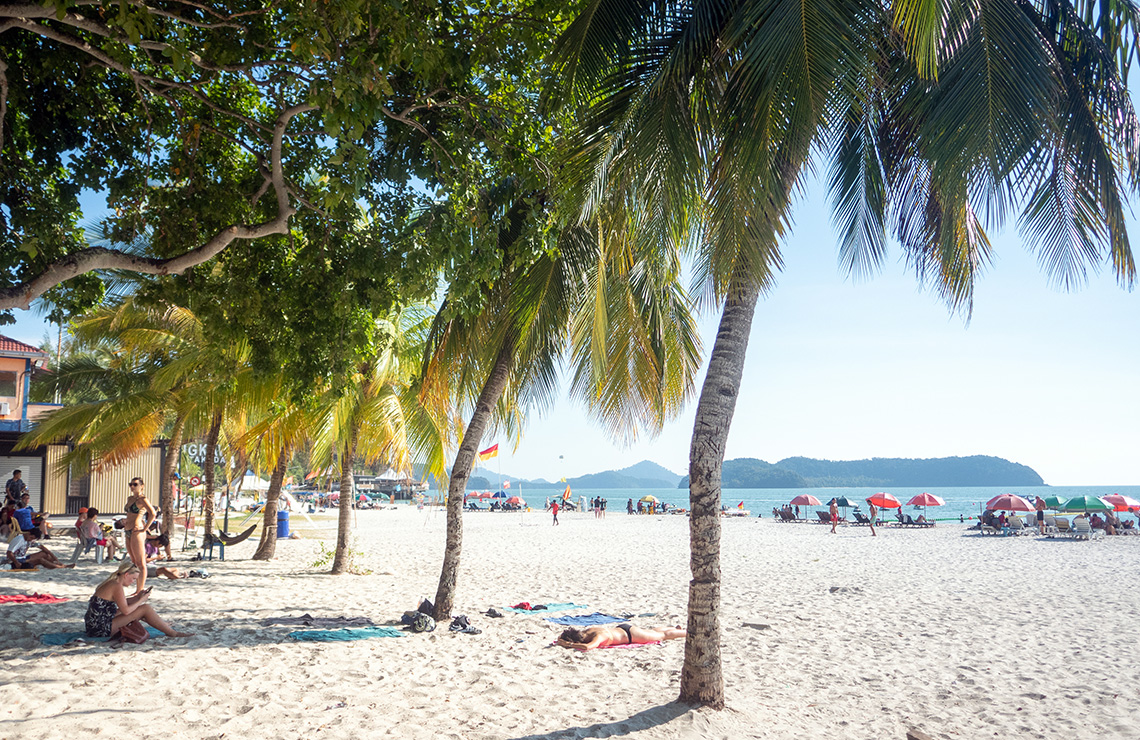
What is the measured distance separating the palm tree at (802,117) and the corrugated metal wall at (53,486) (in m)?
25.3

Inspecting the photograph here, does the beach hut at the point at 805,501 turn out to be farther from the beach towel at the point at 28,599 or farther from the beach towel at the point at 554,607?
the beach towel at the point at 28,599

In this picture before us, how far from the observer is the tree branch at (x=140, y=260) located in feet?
14.9

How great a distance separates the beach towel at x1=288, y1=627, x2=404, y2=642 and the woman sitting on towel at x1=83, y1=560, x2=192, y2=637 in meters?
1.43

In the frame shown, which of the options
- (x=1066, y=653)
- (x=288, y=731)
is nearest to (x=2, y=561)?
(x=288, y=731)

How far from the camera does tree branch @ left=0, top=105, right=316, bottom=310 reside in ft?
14.9

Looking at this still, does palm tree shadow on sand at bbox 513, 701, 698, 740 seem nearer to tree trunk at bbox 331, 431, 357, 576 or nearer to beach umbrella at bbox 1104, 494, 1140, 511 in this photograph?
tree trunk at bbox 331, 431, 357, 576

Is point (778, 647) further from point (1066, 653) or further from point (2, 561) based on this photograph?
point (2, 561)

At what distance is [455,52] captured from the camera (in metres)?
5.68

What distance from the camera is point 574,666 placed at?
6.58 m

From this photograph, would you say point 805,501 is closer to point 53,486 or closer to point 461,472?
point 461,472

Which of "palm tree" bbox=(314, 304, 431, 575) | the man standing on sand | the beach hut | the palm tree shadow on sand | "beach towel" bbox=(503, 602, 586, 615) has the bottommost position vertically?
the beach hut

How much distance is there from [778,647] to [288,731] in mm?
5234

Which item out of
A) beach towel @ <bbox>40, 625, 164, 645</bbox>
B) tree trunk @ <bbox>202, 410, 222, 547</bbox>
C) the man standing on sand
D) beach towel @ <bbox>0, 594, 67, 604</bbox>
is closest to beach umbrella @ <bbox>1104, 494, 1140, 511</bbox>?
tree trunk @ <bbox>202, 410, 222, 547</bbox>

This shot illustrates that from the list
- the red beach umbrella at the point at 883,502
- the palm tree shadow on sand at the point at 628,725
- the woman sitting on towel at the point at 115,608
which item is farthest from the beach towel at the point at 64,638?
the red beach umbrella at the point at 883,502
